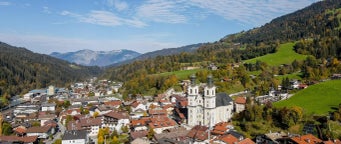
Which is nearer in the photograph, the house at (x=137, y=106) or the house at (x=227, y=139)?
the house at (x=227, y=139)

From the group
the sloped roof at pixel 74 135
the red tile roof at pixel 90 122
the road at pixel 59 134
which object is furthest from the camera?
the red tile roof at pixel 90 122

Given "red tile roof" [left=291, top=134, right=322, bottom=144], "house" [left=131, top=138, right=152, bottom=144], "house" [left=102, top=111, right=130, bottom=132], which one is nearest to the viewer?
"red tile roof" [left=291, top=134, right=322, bottom=144]

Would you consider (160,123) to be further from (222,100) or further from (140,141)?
(222,100)

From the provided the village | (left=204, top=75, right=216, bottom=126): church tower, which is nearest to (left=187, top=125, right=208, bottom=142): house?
the village

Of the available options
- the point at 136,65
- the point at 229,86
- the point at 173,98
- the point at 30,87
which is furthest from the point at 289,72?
the point at 30,87

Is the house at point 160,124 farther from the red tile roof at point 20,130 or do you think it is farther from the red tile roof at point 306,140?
the red tile roof at point 20,130

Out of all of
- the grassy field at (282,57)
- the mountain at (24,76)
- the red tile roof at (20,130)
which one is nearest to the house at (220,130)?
the red tile roof at (20,130)

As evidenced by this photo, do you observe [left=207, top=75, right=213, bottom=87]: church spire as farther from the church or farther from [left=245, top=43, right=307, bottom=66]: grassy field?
[left=245, top=43, right=307, bottom=66]: grassy field
